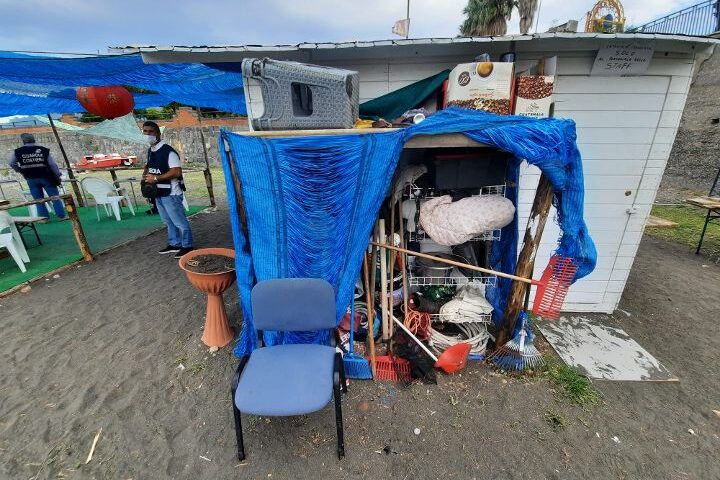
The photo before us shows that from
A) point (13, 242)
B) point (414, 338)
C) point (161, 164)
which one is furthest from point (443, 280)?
point (13, 242)

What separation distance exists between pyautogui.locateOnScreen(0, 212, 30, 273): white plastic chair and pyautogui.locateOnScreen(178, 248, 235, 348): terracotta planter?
376 cm

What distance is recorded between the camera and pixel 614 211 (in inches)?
131

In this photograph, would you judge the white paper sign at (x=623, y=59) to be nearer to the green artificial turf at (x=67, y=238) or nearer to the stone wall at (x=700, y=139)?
the green artificial turf at (x=67, y=238)

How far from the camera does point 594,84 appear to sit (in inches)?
115

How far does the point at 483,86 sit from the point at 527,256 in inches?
57.8

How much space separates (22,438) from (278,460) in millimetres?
2008

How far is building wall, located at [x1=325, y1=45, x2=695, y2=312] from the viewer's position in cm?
288

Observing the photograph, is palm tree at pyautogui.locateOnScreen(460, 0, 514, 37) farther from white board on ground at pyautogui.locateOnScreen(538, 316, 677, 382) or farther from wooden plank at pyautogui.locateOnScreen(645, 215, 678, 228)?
white board on ground at pyautogui.locateOnScreen(538, 316, 677, 382)

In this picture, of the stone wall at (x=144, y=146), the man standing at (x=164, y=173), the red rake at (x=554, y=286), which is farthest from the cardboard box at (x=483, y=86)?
the stone wall at (x=144, y=146)

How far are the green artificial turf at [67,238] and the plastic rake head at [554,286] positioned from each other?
6.89m

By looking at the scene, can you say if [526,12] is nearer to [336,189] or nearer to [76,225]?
[336,189]

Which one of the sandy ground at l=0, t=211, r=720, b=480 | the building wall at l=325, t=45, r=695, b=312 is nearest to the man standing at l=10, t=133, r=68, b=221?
the sandy ground at l=0, t=211, r=720, b=480

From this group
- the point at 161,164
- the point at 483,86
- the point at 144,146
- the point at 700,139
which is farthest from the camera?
the point at 144,146

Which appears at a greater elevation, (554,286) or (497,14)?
(497,14)
